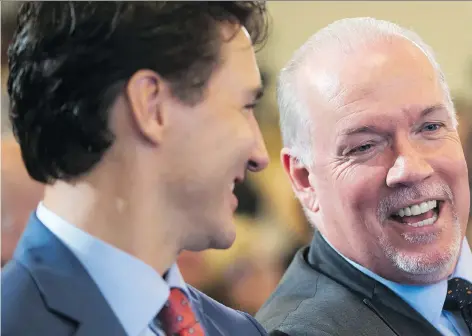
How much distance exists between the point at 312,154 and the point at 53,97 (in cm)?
45

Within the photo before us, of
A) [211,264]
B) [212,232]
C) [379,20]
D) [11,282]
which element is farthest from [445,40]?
[11,282]

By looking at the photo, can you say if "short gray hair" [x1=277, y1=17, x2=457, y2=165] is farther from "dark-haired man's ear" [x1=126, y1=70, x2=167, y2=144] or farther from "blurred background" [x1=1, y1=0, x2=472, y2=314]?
"dark-haired man's ear" [x1=126, y1=70, x2=167, y2=144]

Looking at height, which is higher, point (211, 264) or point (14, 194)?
point (14, 194)

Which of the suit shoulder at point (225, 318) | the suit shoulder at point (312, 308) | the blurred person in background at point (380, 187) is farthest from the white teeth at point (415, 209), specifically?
the suit shoulder at point (225, 318)

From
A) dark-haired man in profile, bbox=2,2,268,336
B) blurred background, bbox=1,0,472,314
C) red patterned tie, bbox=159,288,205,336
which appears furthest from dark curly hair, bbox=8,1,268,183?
blurred background, bbox=1,0,472,314

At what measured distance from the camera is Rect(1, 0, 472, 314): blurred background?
38.1 inches

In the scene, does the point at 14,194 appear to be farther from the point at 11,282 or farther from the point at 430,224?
→ the point at 430,224

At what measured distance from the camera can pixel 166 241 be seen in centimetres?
64

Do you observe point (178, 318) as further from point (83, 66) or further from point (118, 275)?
point (83, 66)

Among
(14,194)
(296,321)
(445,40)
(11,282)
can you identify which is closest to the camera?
(11,282)

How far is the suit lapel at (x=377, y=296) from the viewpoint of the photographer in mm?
880

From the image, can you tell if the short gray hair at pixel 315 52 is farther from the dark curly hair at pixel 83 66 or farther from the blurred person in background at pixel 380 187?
the dark curly hair at pixel 83 66

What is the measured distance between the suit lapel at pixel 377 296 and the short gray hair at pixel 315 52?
144 mm

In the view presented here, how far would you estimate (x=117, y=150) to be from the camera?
609mm
